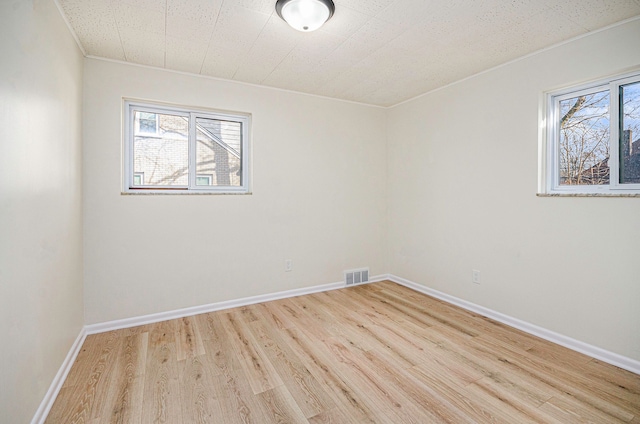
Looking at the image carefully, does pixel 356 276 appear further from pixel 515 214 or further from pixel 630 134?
pixel 630 134

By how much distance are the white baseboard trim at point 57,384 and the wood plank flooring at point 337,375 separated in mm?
40

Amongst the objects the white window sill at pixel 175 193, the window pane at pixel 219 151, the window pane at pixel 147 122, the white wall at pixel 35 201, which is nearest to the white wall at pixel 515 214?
the window pane at pixel 219 151

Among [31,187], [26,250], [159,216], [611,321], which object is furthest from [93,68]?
[611,321]

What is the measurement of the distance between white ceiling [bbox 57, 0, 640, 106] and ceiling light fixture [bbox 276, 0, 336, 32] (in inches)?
3.0

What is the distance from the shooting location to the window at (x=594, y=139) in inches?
85.8

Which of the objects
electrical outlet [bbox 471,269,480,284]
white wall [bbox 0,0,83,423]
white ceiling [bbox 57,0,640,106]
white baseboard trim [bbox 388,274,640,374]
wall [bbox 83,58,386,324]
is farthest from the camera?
electrical outlet [bbox 471,269,480,284]

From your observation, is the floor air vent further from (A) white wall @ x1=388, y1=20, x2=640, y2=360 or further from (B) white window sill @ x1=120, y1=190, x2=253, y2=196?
(B) white window sill @ x1=120, y1=190, x2=253, y2=196

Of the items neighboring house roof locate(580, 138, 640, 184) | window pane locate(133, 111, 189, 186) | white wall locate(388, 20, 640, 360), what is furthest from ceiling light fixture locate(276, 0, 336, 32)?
neighboring house roof locate(580, 138, 640, 184)

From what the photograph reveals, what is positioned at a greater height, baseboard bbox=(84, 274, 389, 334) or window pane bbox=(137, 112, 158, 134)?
window pane bbox=(137, 112, 158, 134)

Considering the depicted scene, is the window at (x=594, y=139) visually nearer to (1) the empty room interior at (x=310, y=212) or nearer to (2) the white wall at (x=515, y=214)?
(1) the empty room interior at (x=310, y=212)

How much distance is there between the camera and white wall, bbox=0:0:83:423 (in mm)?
1319

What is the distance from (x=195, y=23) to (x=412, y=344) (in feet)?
9.55

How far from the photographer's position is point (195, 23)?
213 cm

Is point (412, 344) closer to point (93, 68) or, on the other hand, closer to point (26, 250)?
point (26, 250)
